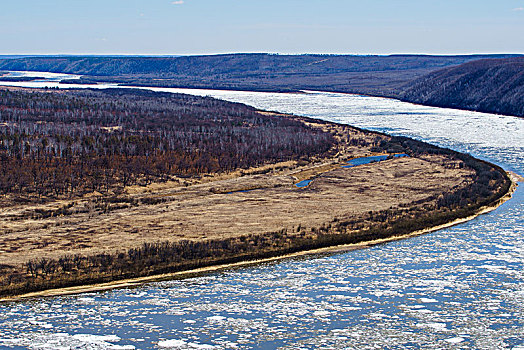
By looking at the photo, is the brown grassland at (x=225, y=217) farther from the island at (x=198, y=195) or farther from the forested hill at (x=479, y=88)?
the forested hill at (x=479, y=88)

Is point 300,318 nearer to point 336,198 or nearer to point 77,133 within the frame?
point 336,198

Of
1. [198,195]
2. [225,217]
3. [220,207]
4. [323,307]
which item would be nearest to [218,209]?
[220,207]

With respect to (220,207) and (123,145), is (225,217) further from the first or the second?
(123,145)

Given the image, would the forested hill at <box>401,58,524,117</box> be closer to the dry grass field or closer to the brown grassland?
the dry grass field

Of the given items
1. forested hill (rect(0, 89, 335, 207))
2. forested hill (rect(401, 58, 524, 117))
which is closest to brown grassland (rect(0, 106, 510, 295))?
forested hill (rect(0, 89, 335, 207))

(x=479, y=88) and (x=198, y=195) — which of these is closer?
(x=198, y=195)
